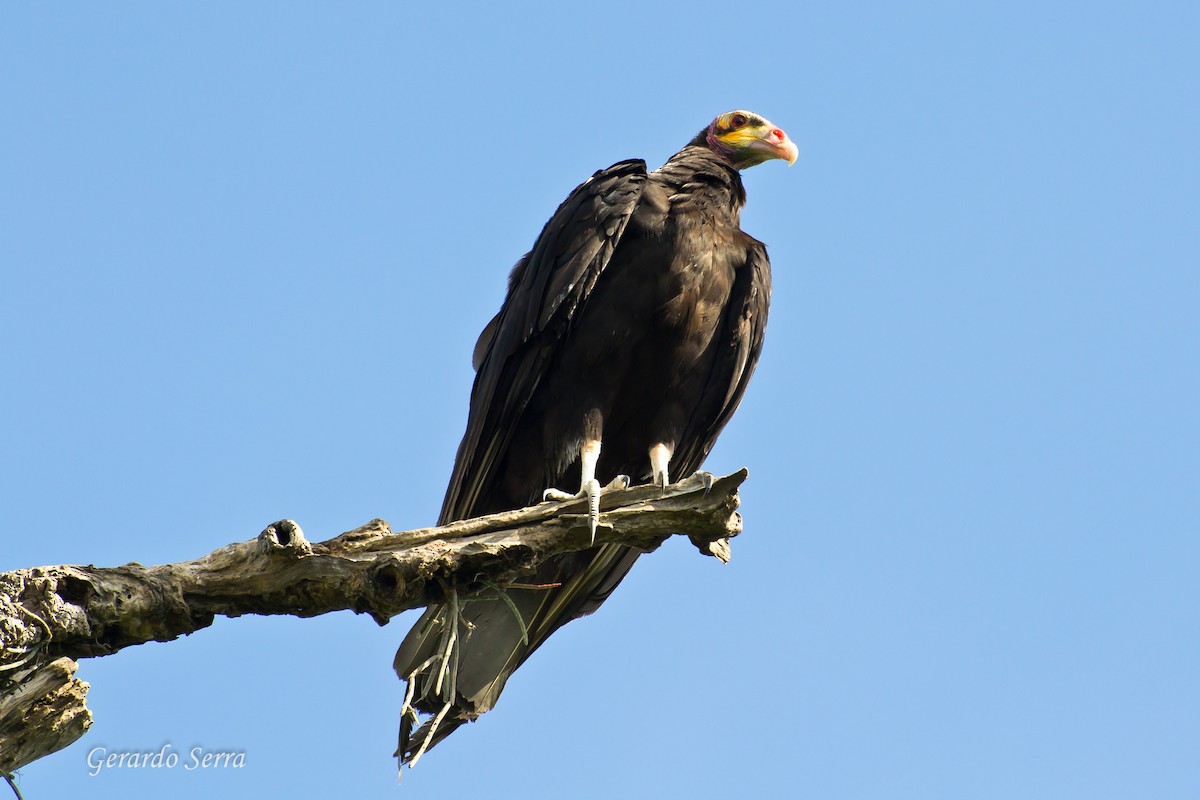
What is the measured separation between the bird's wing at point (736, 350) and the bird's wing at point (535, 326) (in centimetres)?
51

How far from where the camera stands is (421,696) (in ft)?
14.0

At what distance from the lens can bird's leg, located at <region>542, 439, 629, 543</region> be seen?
3.94 m

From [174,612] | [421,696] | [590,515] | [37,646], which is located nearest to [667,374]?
[590,515]

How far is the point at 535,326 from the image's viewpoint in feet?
15.5

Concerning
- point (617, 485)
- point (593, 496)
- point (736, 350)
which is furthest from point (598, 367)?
point (593, 496)

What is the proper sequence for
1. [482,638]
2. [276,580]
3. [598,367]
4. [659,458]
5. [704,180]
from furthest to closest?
[704,180], [659,458], [598,367], [482,638], [276,580]

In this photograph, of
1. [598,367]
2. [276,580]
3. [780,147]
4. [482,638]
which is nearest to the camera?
[276,580]

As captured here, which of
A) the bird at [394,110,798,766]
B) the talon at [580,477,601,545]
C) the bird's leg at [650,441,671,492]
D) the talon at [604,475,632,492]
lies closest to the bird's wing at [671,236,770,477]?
the bird at [394,110,798,766]

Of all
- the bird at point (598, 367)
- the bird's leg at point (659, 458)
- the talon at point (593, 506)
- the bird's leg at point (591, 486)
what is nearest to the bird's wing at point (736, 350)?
the bird at point (598, 367)

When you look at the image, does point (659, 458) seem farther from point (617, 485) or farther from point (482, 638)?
point (482, 638)

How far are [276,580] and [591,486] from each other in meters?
0.98

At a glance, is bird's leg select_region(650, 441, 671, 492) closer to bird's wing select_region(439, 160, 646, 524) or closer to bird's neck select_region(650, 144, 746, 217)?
bird's wing select_region(439, 160, 646, 524)

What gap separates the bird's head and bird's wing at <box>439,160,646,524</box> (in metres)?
1.26

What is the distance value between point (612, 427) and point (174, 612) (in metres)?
1.89
